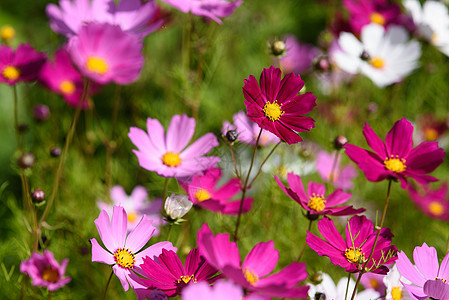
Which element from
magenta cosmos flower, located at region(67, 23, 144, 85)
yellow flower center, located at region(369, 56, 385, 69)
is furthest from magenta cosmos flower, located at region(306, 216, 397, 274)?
yellow flower center, located at region(369, 56, 385, 69)

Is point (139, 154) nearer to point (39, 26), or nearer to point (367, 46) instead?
point (367, 46)

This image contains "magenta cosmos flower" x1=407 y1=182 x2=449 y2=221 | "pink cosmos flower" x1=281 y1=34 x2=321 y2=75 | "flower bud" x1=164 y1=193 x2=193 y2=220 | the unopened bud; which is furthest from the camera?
"pink cosmos flower" x1=281 y1=34 x2=321 y2=75

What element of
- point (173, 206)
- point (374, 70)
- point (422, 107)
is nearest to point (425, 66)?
point (422, 107)

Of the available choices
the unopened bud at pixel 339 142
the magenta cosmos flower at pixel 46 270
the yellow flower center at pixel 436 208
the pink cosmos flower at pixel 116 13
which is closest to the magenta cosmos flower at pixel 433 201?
the yellow flower center at pixel 436 208

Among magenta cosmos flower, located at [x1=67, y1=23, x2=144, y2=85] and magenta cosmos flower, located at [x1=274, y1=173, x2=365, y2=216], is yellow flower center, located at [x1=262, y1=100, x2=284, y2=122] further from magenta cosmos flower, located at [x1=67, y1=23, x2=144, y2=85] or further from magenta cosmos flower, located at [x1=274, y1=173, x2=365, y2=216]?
magenta cosmos flower, located at [x1=67, y1=23, x2=144, y2=85]

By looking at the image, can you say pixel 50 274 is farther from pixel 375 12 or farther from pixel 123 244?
pixel 375 12

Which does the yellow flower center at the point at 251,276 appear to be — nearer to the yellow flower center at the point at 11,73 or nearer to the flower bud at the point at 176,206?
the flower bud at the point at 176,206
